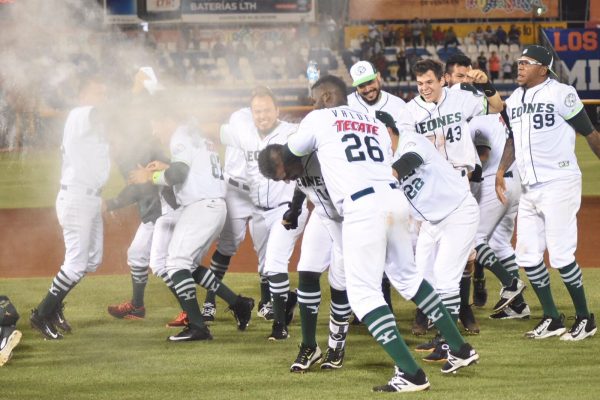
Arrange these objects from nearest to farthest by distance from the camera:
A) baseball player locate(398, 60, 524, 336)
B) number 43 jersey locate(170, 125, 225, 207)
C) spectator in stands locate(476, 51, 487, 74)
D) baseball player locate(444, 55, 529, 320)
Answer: baseball player locate(398, 60, 524, 336)
number 43 jersey locate(170, 125, 225, 207)
baseball player locate(444, 55, 529, 320)
spectator in stands locate(476, 51, 487, 74)

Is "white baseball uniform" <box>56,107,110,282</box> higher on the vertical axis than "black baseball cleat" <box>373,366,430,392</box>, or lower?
higher

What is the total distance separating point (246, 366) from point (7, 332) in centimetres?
170

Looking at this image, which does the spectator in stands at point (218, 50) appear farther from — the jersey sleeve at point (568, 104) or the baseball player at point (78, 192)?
the jersey sleeve at point (568, 104)

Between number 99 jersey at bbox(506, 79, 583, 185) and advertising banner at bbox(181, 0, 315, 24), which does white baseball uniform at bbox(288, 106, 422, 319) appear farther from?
advertising banner at bbox(181, 0, 315, 24)

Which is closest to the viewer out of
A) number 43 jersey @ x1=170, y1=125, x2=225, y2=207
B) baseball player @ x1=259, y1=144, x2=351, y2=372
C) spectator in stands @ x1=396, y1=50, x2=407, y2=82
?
baseball player @ x1=259, y1=144, x2=351, y2=372

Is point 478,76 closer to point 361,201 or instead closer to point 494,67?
point 361,201

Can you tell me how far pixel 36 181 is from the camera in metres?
19.9

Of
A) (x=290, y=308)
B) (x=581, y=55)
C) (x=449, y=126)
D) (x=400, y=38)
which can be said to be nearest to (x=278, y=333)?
(x=290, y=308)

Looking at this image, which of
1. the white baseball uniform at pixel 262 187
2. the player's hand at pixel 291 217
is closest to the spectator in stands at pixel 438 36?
the white baseball uniform at pixel 262 187

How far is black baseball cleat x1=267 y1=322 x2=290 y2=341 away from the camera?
738cm

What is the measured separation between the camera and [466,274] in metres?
7.57

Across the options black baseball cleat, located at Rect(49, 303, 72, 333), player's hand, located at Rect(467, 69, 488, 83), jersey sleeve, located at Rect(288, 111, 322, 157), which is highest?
player's hand, located at Rect(467, 69, 488, 83)

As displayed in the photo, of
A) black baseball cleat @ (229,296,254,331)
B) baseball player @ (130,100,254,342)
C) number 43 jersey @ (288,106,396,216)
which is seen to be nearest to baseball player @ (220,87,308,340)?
black baseball cleat @ (229,296,254,331)

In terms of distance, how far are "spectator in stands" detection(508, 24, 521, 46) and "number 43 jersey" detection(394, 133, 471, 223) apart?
74.2 feet
